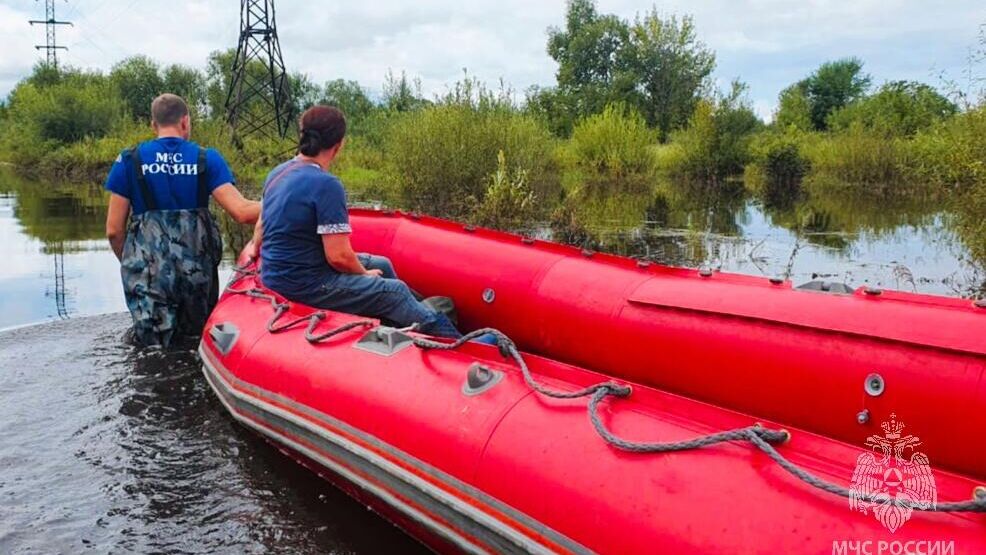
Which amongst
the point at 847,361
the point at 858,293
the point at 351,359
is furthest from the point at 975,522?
the point at 351,359

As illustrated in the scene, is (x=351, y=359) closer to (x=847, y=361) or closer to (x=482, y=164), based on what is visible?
(x=847, y=361)

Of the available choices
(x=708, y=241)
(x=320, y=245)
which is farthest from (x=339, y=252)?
(x=708, y=241)

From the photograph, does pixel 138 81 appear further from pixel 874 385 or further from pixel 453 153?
pixel 874 385

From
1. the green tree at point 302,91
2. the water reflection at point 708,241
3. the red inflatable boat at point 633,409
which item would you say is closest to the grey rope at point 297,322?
the red inflatable boat at point 633,409

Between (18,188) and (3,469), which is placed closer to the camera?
(3,469)

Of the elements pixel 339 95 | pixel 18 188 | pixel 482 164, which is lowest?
pixel 18 188

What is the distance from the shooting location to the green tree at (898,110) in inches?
820

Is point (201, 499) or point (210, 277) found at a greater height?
point (210, 277)

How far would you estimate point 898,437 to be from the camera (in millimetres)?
2650

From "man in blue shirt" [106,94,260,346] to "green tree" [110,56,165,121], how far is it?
47695 millimetres

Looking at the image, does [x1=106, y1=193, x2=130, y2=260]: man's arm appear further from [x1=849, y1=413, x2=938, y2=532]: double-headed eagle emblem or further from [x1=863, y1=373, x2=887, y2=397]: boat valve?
[x1=849, y1=413, x2=938, y2=532]: double-headed eagle emblem

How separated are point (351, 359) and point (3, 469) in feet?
5.59

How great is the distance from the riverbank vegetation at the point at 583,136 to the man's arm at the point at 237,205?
5331 mm

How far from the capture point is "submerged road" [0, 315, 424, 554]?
117 inches
